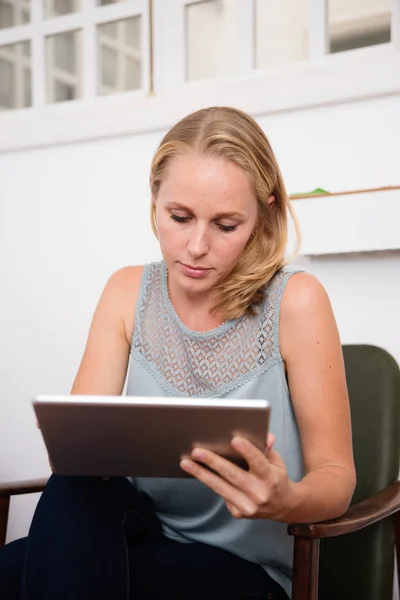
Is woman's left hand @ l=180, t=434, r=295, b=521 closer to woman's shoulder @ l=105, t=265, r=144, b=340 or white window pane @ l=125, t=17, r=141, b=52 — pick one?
woman's shoulder @ l=105, t=265, r=144, b=340

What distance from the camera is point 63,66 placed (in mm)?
2434

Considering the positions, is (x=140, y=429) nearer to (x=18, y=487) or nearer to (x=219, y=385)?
(x=219, y=385)

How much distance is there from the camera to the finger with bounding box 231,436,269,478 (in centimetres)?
88

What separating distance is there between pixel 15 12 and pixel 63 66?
0.28m

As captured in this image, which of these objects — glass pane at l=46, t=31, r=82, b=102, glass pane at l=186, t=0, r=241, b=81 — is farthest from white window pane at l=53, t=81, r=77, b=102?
glass pane at l=186, t=0, r=241, b=81

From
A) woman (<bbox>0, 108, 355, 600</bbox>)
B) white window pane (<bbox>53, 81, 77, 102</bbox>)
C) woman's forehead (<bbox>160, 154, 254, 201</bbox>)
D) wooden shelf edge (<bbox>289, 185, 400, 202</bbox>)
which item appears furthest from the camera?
white window pane (<bbox>53, 81, 77, 102</bbox>)

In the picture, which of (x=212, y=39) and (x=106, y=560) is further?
(x=212, y=39)

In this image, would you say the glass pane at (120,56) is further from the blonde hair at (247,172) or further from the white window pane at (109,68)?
the blonde hair at (247,172)

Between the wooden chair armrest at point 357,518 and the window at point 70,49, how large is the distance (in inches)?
55.1

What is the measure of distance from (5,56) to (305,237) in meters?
1.36

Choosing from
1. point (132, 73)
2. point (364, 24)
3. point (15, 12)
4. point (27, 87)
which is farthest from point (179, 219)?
point (15, 12)

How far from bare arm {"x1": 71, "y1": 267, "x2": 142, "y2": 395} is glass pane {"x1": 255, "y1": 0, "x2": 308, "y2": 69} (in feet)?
2.94

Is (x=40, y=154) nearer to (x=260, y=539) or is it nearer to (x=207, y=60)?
(x=207, y=60)

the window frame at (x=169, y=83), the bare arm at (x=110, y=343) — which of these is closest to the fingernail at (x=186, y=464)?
the bare arm at (x=110, y=343)
